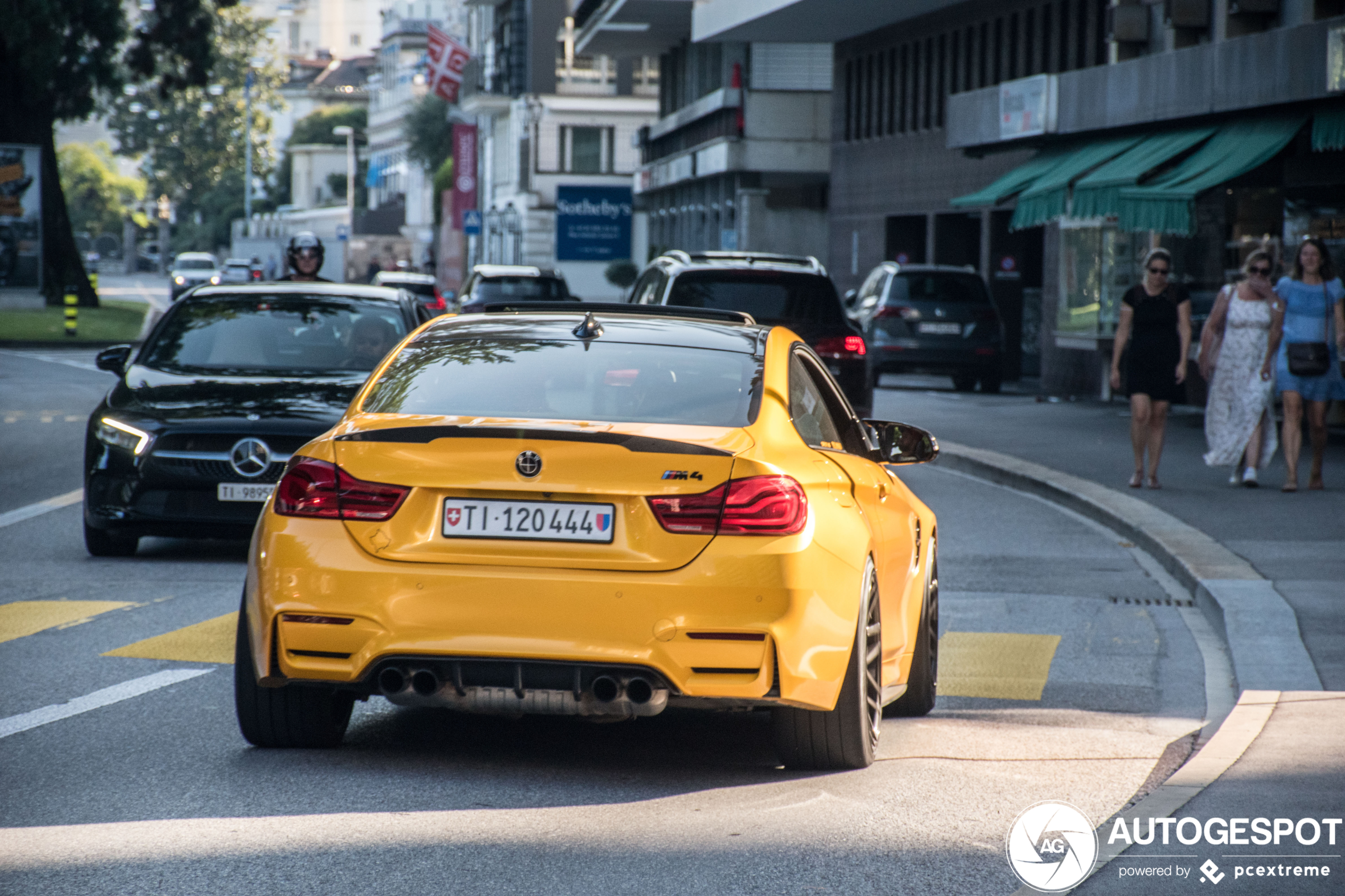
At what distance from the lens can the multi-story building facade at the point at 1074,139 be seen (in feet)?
68.4

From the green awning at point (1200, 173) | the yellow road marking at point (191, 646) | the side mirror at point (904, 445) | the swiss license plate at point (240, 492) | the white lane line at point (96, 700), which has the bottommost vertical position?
the yellow road marking at point (191, 646)

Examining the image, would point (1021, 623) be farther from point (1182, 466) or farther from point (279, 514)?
point (1182, 466)

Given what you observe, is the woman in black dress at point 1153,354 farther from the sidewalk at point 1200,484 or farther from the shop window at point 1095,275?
the shop window at point 1095,275

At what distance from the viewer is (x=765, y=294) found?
15766mm

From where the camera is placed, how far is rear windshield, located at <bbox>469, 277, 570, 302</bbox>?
3083cm

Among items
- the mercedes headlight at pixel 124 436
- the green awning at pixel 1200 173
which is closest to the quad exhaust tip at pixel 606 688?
the mercedes headlight at pixel 124 436

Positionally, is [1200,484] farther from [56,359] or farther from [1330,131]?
[56,359]

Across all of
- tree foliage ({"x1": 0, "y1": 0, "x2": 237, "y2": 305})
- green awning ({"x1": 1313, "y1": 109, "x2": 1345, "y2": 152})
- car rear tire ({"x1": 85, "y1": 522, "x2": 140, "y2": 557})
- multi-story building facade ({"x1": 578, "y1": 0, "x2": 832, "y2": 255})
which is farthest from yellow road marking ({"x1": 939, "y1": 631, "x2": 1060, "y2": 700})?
tree foliage ({"x1": 0, "y1": 0, "x2": 237, "y2": 305})

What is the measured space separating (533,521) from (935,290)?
81.2ft

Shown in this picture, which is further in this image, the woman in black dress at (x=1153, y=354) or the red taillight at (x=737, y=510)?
the woman in black dress at (x=1153, y=354)

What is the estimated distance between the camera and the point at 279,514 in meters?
5.82

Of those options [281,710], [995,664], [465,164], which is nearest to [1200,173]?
[995,664]

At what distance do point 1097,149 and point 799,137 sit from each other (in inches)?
956

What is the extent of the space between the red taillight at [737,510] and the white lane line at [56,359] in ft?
88.5
